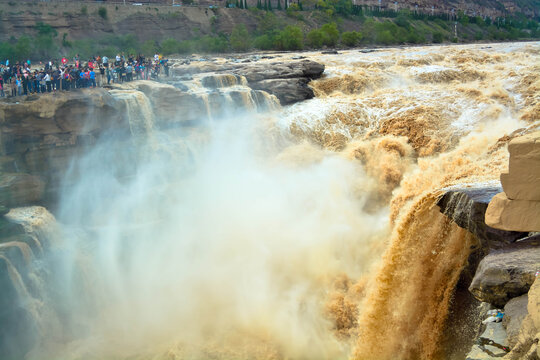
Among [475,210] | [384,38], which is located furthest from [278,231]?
[384,38]

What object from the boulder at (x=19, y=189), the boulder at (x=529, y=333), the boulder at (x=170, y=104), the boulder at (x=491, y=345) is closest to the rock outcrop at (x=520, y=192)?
the boulder at (x=529, y=333)

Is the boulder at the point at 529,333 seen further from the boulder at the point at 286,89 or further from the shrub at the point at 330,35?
the shrub at the point at 330,35

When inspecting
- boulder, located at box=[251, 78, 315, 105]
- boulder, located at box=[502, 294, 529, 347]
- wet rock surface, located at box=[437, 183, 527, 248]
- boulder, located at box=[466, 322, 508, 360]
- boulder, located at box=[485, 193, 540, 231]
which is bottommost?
boulder, located at box=[466, 322, 508, 360]

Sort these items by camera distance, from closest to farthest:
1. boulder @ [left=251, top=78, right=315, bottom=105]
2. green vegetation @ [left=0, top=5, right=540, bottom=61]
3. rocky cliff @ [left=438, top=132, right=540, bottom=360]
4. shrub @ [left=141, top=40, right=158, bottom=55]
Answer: rocky cliff @ [left=438, top=132, right=540, bottom=360] < boulder @ [left=251, top=78, right=315, bottom=105] < green vegetation @ [left=0, top=5, right=540, bottom=61] < shrub @ [left=141, top=40, right=158, bottom=55]

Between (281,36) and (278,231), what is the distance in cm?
3216

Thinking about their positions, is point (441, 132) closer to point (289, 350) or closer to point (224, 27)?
point (289, 350)

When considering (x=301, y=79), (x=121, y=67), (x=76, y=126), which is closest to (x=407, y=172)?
(x=301, y=79)

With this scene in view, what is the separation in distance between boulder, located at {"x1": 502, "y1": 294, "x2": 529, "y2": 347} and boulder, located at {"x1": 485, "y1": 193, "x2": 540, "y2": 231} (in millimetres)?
874

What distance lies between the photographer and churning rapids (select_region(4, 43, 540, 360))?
9.21 meters

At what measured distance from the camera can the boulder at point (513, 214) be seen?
20.2ft

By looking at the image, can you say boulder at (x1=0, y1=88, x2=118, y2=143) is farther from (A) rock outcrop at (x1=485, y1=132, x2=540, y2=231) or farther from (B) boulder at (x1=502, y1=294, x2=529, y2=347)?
(B) boulder at (x1=502, y1=294, x2=529, y2=347)

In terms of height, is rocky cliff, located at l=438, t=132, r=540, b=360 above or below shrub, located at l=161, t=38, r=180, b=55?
below

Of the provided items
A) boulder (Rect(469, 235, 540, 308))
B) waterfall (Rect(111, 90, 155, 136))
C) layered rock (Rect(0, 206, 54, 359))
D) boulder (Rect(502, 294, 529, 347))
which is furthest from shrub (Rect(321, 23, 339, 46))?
boulder (Rect(502, 294, 529, 347))

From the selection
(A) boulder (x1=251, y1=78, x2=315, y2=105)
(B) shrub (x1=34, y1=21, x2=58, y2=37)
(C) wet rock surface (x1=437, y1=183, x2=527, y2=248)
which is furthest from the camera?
(B) shrub (x1=34, y1=21, x2=58, y2=37)
